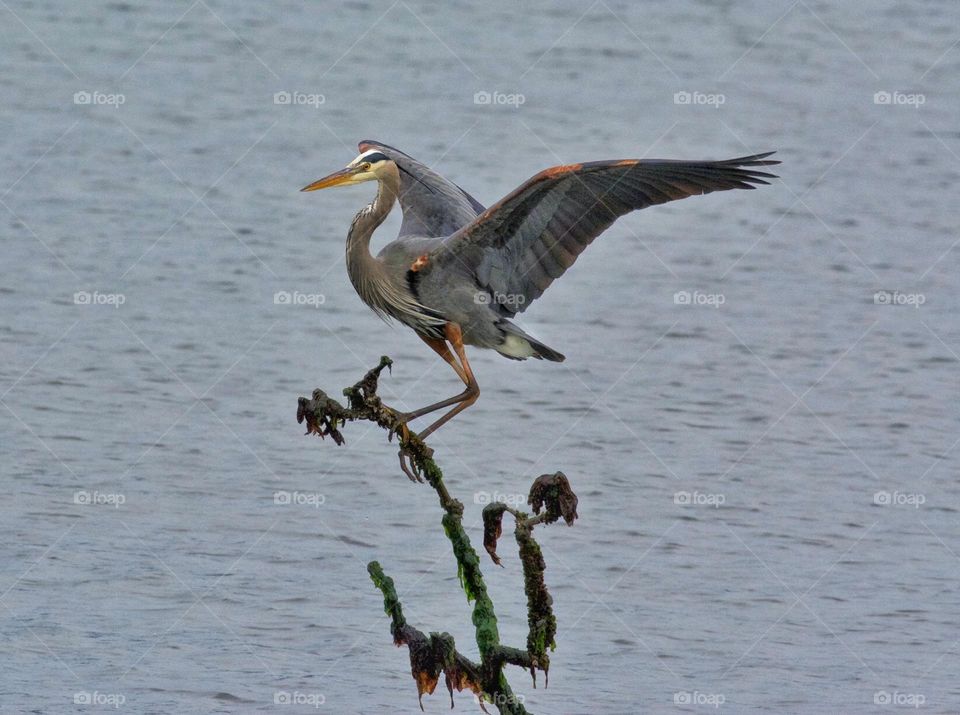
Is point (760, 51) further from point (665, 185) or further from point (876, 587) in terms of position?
point (665, 185)

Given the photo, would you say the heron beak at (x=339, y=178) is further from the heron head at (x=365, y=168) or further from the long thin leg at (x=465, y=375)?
the long thin leg at (x=465, y=375)

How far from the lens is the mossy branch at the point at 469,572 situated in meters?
7.13

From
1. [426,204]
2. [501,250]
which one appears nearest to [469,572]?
[501,250]

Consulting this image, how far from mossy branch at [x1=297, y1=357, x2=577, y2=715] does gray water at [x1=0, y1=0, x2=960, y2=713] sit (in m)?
1.84

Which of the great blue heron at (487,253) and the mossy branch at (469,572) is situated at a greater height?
the great blue heron at (487,253)

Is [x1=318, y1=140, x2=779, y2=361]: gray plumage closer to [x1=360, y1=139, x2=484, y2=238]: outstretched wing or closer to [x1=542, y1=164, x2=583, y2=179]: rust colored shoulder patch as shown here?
[x1=542, y1=164, x2=583, y2=179]: rust colored shoulder patch

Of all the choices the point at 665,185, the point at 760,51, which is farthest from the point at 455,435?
the point at 760,51

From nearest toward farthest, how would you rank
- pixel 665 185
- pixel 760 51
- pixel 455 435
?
1. pixel 665 185
2. pixel 455 435
3. pixel 760 51

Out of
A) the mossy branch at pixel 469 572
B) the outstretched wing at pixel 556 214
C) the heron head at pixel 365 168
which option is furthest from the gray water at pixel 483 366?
the heron head at pixel 365 168

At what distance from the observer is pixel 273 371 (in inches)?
500

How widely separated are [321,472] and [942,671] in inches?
157

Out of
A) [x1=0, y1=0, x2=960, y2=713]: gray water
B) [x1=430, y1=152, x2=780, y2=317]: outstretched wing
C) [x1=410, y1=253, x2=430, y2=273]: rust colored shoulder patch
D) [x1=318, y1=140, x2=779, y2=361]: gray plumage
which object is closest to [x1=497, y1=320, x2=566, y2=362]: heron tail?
[x1=318, y1=140, x2=779, y2=361]: gray plumage

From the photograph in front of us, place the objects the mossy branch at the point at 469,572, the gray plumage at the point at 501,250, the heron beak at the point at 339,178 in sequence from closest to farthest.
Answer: the mossy branch at the point at 469,572 < the gray plumage at the point at 501,250 < the heron beak at the point at 339,178

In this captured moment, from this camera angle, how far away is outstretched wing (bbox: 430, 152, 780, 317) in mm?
8500
